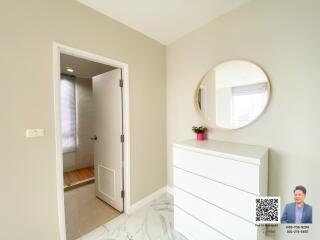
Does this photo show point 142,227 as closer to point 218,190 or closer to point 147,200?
point 147,200

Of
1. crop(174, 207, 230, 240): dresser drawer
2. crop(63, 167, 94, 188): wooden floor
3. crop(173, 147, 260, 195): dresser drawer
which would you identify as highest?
crop(173, 147, 260, 195): dresser drawer

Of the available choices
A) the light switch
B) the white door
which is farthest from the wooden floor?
the light switch

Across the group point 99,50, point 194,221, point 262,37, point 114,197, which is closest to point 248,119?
point 262,37

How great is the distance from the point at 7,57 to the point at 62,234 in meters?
1.69

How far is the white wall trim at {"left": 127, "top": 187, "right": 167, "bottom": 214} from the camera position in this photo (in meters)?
2.18

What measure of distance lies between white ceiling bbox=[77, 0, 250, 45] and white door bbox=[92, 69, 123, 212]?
2.25 feet

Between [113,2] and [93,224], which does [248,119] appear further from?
[93,224]

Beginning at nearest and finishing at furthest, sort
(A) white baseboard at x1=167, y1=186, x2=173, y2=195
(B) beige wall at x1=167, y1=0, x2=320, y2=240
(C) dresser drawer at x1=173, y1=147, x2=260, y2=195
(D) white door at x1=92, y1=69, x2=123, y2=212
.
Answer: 1. (C) dresser drawer at x1=173, y1=147, x2=260, y2=195
2. (B) beige wall at x1=167, y1=0, x2=320, y2=240
3. (D) white door at x1=92, y1=69, x2=123, y2=212
4. (A) white baseboard at x1=167, y1=186, x2=173, y2=195

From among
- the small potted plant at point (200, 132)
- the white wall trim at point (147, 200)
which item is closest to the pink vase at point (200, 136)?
the small potted plant at point (200, 132)

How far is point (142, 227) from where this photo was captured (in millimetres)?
1854

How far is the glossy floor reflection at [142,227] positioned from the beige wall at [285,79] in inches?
46.1

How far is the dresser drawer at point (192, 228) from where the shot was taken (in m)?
1.46

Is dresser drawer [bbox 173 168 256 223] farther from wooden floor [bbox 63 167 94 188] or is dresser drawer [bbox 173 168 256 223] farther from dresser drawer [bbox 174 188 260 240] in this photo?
wooden floor [bbox 63 167 94 188]

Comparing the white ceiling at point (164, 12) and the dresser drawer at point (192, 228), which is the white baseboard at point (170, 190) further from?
the white ceiling at point (164, 12)
